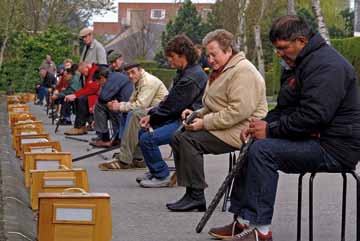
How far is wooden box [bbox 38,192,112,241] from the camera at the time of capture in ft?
24.8

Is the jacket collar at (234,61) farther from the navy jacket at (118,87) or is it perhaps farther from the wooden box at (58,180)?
the navy jacket at (118,87)

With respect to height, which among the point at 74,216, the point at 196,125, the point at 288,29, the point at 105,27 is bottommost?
the point at 105,27

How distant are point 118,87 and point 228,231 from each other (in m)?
8.86

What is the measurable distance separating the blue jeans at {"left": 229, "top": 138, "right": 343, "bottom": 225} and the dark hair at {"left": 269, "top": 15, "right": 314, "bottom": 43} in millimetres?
732

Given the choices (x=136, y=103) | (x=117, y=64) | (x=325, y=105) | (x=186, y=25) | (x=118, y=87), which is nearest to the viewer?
(x=325, y=105)

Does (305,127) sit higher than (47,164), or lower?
higher

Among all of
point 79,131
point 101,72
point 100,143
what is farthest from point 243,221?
point 79,131

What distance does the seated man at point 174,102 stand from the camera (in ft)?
35.7

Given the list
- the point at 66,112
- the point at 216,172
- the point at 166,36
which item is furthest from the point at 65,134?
the point at 166,36

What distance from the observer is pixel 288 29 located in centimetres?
743

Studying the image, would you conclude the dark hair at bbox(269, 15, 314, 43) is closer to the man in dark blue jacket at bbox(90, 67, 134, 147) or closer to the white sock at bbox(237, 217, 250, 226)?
the white sock at bbox(237, 217, 250, 226)

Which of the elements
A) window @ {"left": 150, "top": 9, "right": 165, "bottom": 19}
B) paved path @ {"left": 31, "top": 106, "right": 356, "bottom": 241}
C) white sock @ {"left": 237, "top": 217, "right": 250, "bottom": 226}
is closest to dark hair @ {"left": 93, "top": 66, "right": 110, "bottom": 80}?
paved path @ {"left": 31, "top": 106, "right": 356, "bottom": 241}

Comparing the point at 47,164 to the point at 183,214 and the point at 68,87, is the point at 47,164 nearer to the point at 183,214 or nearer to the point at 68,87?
the point at 183,214

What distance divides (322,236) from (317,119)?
1569mm
